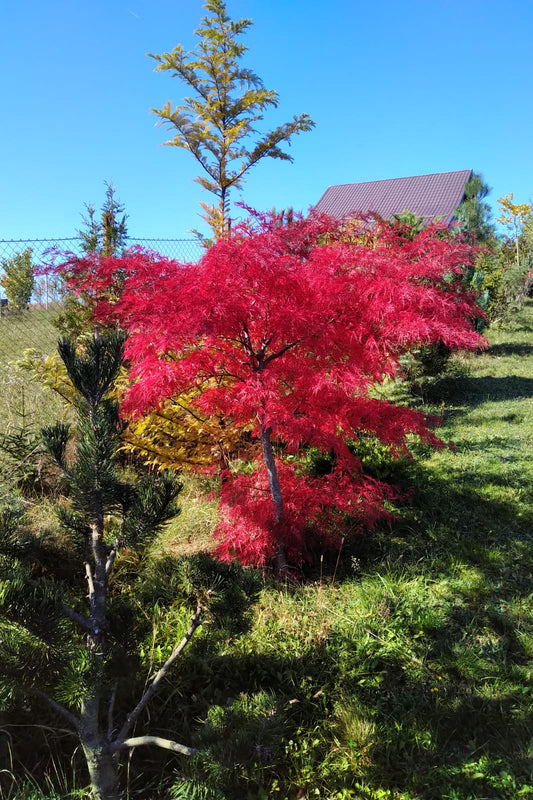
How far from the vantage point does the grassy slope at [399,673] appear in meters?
1.74

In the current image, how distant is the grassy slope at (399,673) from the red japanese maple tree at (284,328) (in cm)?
48

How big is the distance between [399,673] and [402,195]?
24.3 metres

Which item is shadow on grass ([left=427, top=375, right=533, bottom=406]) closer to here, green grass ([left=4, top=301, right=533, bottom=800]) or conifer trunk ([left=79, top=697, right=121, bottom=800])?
green grass ([left=4, top=301, right=533, bottom=800])

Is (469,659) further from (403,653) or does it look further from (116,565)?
(116,565)

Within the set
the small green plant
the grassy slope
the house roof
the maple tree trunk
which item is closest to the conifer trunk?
the grassy slope

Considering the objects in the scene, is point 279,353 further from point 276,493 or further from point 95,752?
point 95,752

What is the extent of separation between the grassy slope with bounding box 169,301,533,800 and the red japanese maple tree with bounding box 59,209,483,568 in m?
0.48

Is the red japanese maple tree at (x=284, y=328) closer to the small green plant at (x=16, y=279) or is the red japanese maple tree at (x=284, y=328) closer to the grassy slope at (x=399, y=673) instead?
the grassy slope at (x=399, y=673)

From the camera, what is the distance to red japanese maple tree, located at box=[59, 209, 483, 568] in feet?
7.09

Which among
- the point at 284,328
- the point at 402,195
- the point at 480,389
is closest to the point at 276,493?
the point at 284,328

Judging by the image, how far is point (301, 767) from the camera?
6.00 feet

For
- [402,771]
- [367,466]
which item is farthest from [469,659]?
[367,466]

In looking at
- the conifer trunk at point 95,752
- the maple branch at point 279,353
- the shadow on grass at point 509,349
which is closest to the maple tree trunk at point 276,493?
the maple branch at point 279,353

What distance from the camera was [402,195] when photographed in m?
22.5
